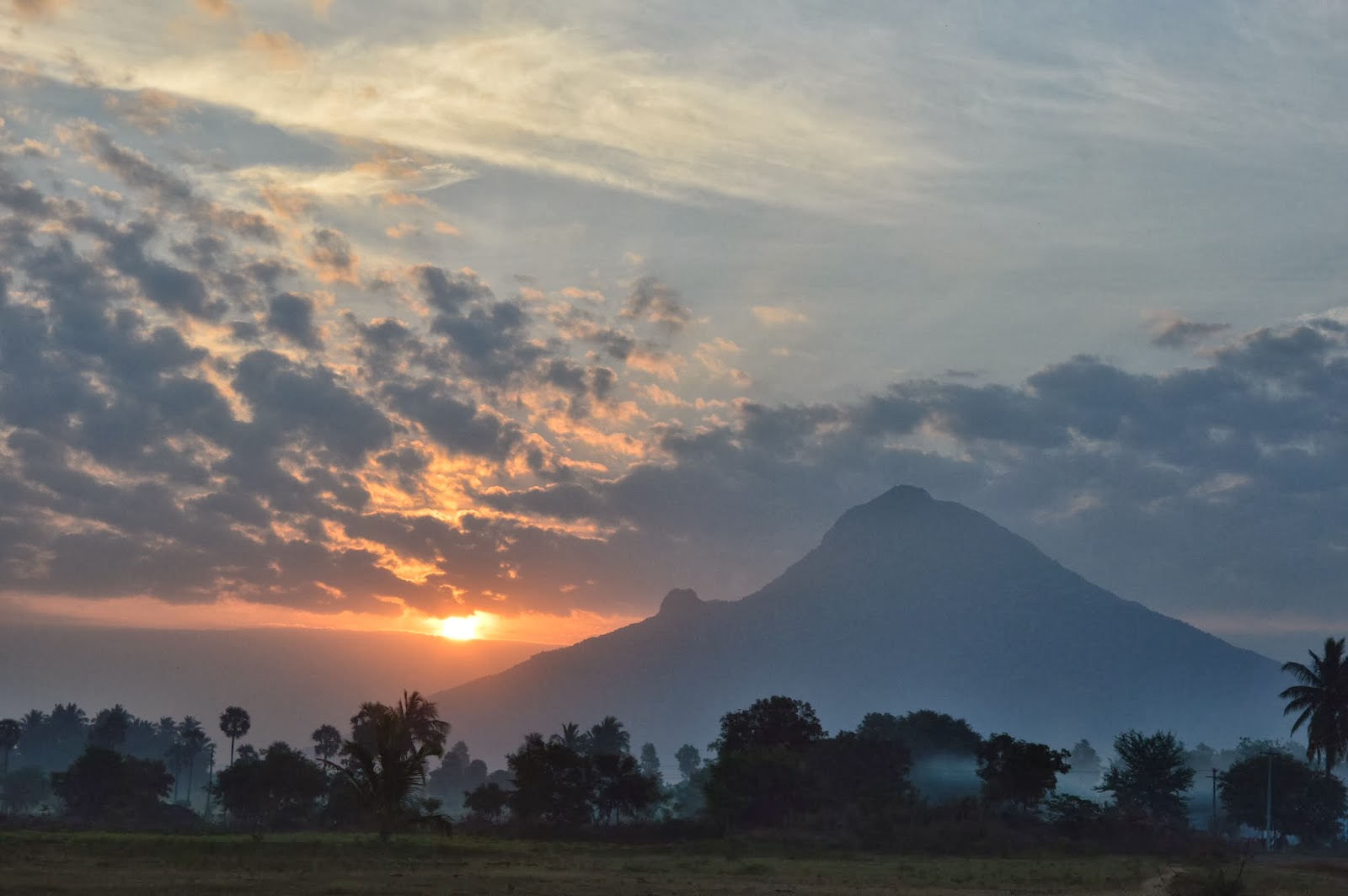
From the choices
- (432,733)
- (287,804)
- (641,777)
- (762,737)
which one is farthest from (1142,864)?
(287,804)

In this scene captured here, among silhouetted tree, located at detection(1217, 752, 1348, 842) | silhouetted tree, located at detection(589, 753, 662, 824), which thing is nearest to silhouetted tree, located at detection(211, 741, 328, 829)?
silhouetted tree, located at detection(589, 753, 662, 824)

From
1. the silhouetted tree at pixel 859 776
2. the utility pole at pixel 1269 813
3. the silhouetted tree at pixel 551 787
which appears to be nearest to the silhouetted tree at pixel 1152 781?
the utility pole at pixel 1269 813

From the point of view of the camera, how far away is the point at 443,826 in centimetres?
6975

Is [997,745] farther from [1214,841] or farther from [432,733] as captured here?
[432,733]

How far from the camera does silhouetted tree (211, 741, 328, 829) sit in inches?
5044

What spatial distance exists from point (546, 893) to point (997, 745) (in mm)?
81256

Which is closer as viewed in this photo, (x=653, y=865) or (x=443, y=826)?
(x=653, y=865)

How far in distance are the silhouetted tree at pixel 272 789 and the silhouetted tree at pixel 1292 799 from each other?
3867 inches

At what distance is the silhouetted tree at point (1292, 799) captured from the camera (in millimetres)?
124625

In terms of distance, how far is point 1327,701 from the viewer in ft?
364

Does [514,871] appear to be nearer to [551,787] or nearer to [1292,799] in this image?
[551,787]

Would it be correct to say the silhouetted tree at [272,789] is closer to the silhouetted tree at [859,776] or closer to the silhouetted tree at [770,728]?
the silhouetted tree at [770,728]

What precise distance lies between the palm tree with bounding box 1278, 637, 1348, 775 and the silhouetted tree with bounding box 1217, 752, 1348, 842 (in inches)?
500

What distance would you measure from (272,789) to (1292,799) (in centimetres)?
10568
